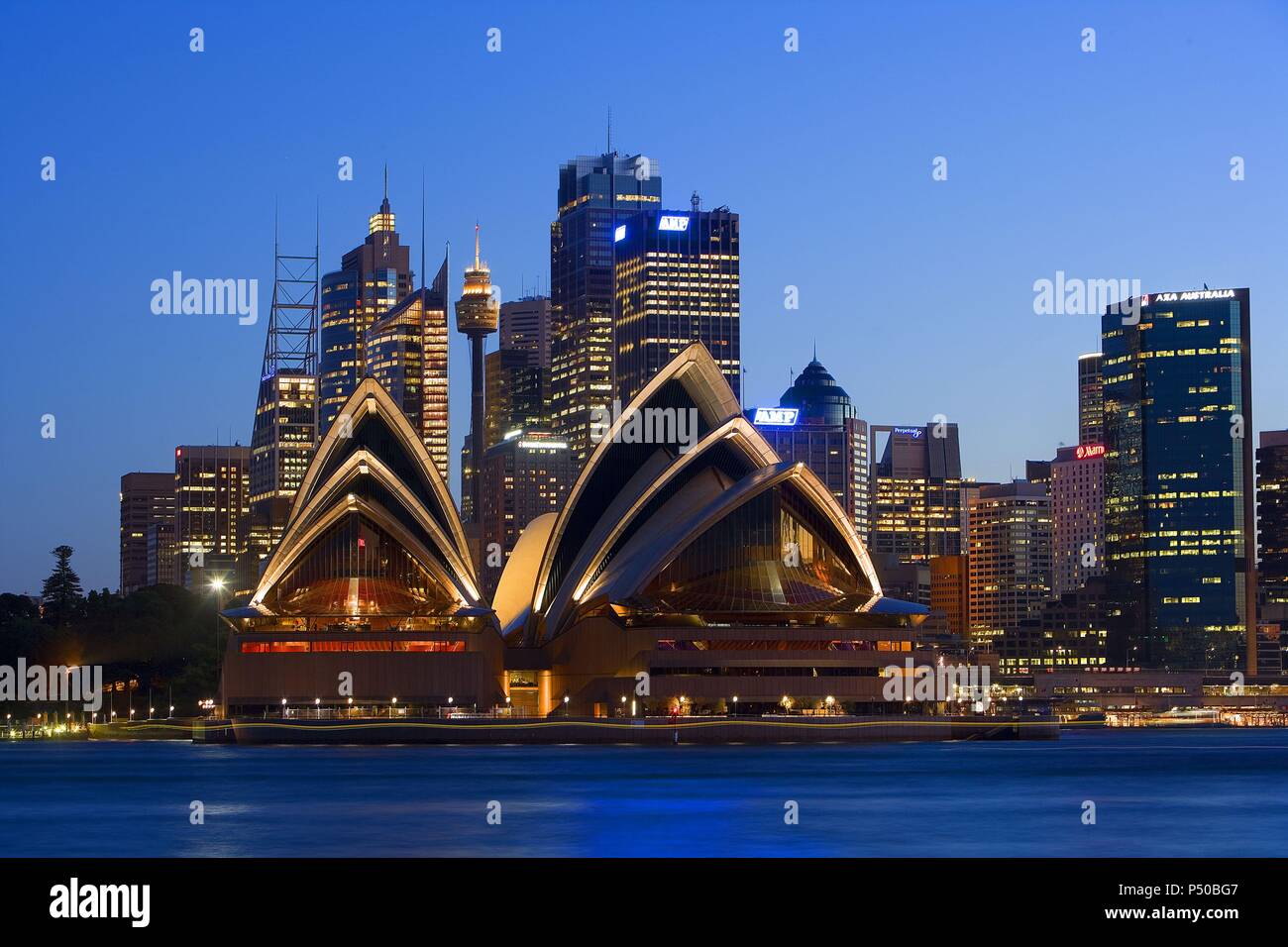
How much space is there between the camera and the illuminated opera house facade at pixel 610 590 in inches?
4737

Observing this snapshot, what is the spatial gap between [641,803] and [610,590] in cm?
6198

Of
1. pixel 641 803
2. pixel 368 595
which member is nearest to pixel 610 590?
pixel 368 595

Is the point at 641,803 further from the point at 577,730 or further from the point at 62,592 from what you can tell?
the point at 62,592

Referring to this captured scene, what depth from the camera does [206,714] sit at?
148125mm

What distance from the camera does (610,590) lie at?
123 meters

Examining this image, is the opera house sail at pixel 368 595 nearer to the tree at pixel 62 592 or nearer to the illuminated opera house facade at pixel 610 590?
the illuminated opera house facade at pixel 610 590

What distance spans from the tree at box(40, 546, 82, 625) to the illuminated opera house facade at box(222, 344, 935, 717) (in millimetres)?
41619

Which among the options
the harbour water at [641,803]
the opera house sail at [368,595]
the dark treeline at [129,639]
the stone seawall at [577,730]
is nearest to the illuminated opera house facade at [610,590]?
the opera house sail at [368,595]

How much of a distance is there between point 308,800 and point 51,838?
14273 mm

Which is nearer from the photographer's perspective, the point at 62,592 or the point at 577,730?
the point at 577,730

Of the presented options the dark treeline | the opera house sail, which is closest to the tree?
the dark treeline

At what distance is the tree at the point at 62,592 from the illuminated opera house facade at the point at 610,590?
1639 inches
